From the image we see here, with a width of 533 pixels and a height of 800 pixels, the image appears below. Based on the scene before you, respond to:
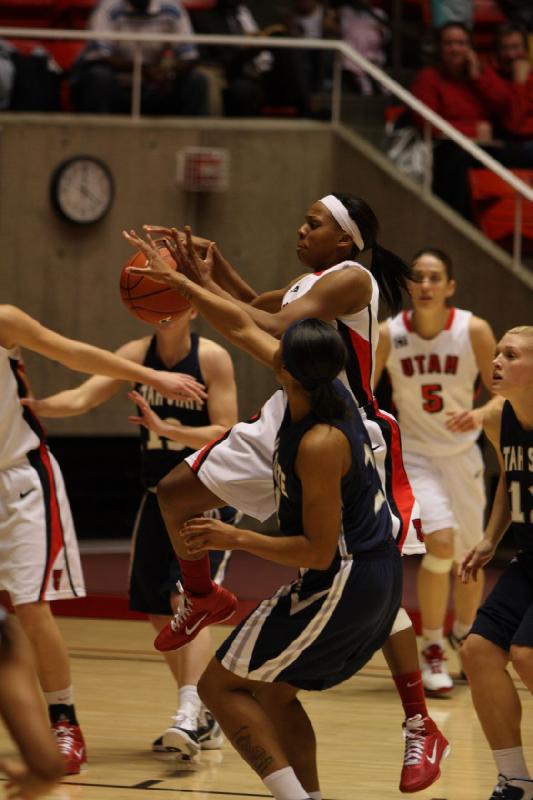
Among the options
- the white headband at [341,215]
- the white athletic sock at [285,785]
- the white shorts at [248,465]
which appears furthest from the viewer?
the white headband at [341,215]

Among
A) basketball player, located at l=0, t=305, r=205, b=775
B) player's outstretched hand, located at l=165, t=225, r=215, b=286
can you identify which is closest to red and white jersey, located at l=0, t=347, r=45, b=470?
basketball player, located at l=0, t=305, r=205, b=775

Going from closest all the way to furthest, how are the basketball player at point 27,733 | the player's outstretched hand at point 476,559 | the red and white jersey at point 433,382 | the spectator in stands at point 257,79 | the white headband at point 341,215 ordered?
the basketball player at point 27,733, the white headband at point 341,215, the player's outstretched hand at point 476,559, the red and white jersey at point 433,382, the spectator in stands at point 257,79

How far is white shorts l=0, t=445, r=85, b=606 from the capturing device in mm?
5293

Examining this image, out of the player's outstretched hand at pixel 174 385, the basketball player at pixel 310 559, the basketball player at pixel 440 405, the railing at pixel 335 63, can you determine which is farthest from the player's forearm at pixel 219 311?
the railing at pixel 335 63

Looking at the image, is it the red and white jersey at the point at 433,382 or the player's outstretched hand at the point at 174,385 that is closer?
the player's outstretched hand at the point at 174,385

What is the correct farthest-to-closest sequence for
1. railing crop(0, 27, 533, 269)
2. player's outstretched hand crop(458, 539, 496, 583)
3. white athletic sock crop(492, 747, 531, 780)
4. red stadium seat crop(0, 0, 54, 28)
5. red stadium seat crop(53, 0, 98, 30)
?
red stadium seat crop(0, 0, 54, 28) < red stadium seat crop(53, 0, 98, 30) < railing crop(0, 27, 533, 269) < player's outstretched hand crop(458, 539, 496, 583) < white athletic sock crop(492, 747, 531, 780)

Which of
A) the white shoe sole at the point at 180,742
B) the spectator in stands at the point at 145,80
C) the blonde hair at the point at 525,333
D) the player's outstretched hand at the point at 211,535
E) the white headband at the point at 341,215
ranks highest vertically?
the spectator in stands at the point at 145,80

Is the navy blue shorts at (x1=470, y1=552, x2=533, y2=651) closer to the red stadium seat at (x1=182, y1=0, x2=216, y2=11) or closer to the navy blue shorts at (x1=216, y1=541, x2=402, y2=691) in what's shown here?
the navy blue shorts at (x1=216, y1=541, x2=402, y2=691)

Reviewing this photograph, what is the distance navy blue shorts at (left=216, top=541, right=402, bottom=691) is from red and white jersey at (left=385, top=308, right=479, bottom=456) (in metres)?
3.16

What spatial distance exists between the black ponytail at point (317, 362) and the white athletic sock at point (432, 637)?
328 centimetres

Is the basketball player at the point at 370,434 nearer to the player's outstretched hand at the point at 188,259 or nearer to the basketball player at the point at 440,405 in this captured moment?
the player's outstretched hand at the point at 188,259

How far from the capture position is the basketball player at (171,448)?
18.8ft

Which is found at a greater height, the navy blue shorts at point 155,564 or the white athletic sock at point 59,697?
the navy blue shorts at point 155,564

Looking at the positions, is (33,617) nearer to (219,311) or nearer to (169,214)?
(219,311)
